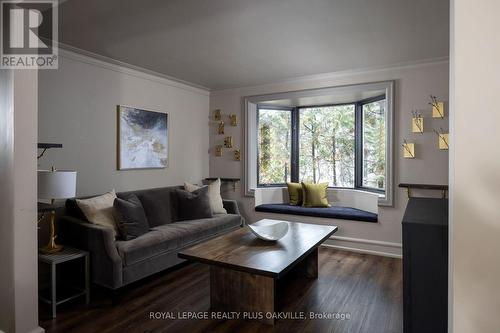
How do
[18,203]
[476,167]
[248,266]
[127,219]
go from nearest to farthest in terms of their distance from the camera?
[476,167] < [18,203] < [248,266] < [127,219]

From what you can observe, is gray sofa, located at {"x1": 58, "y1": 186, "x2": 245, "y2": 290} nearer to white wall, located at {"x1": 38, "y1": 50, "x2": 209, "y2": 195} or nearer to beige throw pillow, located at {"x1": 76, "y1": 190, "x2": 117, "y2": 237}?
beige throw pillow, located at {"x1": 76, "y1": 190, "x2": 117, "y2": 237}

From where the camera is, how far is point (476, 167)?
67 centimetres

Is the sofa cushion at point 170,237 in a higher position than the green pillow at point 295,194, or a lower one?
lower

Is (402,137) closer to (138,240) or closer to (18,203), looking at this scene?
(138,240)

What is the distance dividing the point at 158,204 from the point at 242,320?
179 cm

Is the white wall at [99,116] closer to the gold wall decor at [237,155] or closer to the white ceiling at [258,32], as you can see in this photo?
the white ceiling at [258,32]

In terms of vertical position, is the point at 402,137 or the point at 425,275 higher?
the point at 402,137

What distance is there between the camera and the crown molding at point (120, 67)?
2984 mm

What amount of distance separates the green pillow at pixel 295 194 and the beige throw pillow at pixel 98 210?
2.65m

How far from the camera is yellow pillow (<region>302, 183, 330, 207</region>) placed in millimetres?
4348

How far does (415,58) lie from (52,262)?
404cm

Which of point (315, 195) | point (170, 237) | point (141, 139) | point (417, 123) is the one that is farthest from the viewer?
point (315, 195)

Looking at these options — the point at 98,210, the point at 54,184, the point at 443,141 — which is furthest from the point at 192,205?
the point at 443,141

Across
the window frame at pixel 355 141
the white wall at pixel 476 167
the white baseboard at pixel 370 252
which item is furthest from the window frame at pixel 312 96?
the white wall at pixel 476 167
